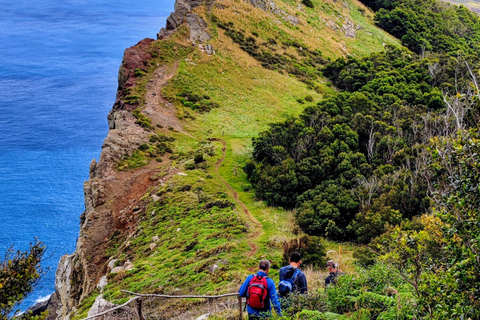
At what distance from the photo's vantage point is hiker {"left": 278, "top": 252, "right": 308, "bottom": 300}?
10000 millimetres

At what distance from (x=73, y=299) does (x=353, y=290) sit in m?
16.8

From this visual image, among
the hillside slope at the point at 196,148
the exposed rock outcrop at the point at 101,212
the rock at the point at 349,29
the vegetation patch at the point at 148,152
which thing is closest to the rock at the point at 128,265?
the hillside slope at the point at 196,148

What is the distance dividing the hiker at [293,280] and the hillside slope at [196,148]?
4.38 m

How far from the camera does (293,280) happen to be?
33.1 ft

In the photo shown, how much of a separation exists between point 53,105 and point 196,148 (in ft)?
177

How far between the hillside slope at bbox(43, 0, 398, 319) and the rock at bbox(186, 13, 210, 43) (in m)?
0.14

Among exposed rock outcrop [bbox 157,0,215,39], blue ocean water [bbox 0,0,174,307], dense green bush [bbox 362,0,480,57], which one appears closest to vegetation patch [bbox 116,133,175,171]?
blue ocean water [bbox 0,0,174,307]

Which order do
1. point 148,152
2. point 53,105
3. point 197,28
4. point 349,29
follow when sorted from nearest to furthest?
point 148,152 → point 197,28 → point 349,29 → point 53,105

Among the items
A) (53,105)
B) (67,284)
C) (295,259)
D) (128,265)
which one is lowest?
(67,284)

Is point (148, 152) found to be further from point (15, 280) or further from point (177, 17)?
point (177, 17)

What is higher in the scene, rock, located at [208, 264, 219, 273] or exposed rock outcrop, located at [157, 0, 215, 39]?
exposed rock outcrop, located at [157, 0, 215, 39]

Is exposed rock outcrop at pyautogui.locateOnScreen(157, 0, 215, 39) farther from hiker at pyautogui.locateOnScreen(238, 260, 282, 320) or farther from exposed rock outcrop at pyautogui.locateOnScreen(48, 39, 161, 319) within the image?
hiker at pyautogui.locateOnScreen(238, 260, 282, 320)

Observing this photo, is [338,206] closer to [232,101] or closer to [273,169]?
[273,169]

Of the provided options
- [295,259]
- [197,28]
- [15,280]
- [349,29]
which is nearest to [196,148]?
[197,28]
